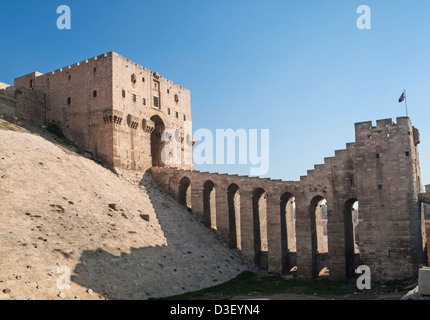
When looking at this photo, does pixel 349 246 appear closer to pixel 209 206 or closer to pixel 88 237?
pixel 209 206

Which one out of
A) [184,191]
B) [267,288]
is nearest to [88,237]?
[267,288]

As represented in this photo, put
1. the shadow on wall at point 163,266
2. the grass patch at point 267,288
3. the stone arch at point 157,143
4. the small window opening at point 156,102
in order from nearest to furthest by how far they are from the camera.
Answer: the shadow on wall at point 163,266
the grass patch at point 267,288
the small window opening at point 156,102
the stone arch at point 157,143

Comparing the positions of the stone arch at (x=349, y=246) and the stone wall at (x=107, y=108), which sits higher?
the stone wall at (x=107, y=108)

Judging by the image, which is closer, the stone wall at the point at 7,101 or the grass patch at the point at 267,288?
the grass patch at the point at 267,288

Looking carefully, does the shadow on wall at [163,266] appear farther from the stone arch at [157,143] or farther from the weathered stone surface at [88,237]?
the stone arch at [157,143]

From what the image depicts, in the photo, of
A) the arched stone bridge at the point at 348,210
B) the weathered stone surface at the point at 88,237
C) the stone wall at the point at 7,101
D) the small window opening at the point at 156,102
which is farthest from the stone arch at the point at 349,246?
the stone wall at the point at 7,101

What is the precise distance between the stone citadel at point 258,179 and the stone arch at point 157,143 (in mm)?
140

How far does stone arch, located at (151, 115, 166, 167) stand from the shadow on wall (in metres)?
11.6

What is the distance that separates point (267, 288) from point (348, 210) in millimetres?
10301

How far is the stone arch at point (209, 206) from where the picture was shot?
41938 mm

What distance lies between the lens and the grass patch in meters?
26.5

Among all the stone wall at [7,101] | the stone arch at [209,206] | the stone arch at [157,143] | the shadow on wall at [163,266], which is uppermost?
the stone wall at [7,101]

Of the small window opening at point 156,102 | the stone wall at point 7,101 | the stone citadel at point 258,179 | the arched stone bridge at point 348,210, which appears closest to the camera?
the arched stone bridge at point 348,210

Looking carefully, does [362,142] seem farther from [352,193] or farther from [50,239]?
[50,239]
